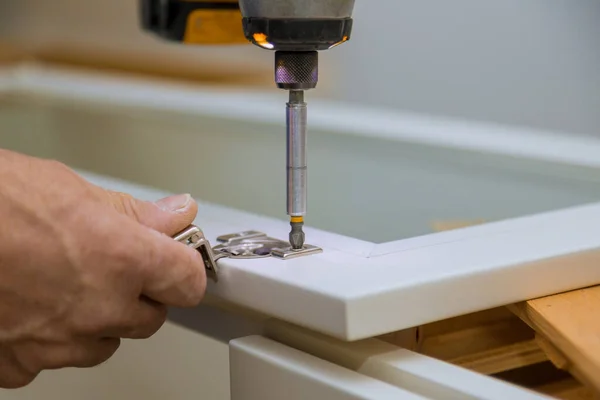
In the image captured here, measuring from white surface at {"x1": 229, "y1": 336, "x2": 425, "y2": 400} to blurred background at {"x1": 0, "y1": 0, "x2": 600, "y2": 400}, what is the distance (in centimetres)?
6

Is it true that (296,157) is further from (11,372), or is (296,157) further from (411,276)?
(11,372)

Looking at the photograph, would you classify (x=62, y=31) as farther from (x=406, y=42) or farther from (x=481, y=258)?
(x=481, y=258)

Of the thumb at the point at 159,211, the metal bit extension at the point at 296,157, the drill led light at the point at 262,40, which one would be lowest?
the thumb at the point at 159,211

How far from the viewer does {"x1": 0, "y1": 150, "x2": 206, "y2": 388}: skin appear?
44 centimetres

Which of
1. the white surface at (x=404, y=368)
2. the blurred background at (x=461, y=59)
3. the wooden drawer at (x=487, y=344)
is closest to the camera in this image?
the white surface at (x=404, y=368)

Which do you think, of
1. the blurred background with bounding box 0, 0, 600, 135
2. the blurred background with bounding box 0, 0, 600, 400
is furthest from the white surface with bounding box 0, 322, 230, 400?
the blurred background with bounding box 0, 0, 600, 135

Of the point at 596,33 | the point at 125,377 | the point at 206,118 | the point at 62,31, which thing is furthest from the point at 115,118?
the point at 62,31

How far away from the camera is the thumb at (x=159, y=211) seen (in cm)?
48

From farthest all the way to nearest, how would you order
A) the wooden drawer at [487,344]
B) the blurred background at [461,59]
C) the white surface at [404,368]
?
the blurred background at [461,59] → the wooden drawer at [487,344] → the white surface at [404,368]

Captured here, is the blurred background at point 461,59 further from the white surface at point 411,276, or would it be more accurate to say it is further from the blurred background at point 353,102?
the white surface at point 411,276

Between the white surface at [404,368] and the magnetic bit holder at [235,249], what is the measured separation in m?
0.04

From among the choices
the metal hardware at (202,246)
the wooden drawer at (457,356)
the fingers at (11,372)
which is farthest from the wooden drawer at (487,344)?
the fingers at (11,372)

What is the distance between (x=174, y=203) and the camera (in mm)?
511

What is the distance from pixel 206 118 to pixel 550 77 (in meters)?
0.47
